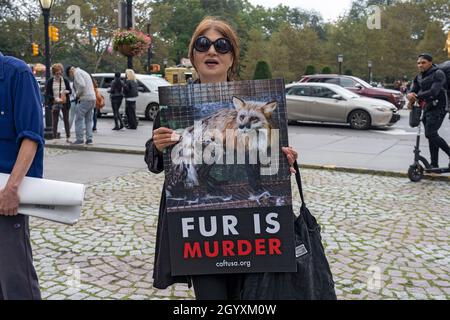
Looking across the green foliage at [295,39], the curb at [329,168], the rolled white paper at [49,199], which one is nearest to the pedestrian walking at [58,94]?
the curb at [329,168]

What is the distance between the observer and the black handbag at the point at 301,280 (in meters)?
2.08

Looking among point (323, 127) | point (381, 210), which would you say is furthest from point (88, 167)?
point (323, 127)

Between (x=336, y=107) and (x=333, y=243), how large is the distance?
11926 mm

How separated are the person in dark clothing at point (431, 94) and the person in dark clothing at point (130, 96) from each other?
9231 millimetres

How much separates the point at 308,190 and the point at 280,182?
17.3 ft

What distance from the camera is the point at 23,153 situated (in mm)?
2316

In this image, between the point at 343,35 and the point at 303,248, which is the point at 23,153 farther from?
the point at 343,35

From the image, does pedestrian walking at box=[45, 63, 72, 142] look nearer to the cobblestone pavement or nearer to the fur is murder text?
the cobblestone pavement

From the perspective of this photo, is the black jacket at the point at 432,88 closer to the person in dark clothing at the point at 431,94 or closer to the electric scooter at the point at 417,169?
the person in dark clothing at the point at 431,94

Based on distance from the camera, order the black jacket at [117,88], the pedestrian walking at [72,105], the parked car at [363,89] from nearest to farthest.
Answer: the pedestrian walking at [72,105] → the black jacket at [117,88] → the parked car at [363,89]

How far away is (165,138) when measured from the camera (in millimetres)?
2057

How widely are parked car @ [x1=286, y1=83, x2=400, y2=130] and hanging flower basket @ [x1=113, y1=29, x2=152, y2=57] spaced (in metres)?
5.04

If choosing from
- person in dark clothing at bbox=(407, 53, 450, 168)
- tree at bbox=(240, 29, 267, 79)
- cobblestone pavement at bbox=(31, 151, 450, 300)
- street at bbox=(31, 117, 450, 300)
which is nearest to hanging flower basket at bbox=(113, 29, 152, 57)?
street at bbox=(31, 117, 450, 300)

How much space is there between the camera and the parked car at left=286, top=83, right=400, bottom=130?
15.6 m
